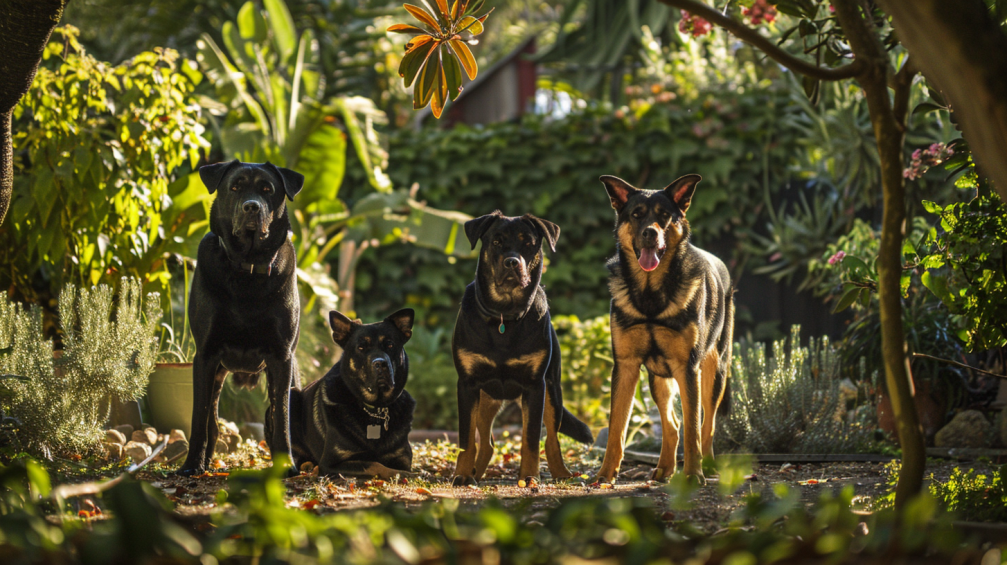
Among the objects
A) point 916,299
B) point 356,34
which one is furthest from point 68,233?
point 356,34

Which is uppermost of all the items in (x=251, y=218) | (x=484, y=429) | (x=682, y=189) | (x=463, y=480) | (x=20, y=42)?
(x=20, y=42)

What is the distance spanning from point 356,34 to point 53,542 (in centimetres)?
1373

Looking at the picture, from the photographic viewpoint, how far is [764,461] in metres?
5.14

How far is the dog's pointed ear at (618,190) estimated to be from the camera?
4277 mm

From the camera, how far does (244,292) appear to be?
3832 millimetres

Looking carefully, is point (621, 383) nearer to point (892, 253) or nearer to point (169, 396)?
point (892, 253)

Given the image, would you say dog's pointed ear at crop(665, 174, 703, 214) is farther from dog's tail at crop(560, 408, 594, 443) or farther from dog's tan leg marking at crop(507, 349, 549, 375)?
dog's tail at crop(560, 408, 594, 443)

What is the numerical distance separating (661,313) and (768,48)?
77.7 inches

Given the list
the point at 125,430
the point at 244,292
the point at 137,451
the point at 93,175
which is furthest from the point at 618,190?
the point at 125,430

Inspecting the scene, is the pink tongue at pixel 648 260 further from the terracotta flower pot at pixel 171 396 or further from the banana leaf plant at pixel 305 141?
the banana leaf plant at pixel 305 141

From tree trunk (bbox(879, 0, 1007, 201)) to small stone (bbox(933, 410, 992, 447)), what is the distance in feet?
15.1

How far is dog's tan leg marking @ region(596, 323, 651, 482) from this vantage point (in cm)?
423

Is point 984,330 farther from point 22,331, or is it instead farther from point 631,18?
point 631,18

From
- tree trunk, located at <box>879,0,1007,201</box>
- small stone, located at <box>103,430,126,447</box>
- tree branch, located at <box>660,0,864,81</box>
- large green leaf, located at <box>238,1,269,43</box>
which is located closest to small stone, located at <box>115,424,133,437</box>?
small stone, located at <box>103,430,126,447</box>
